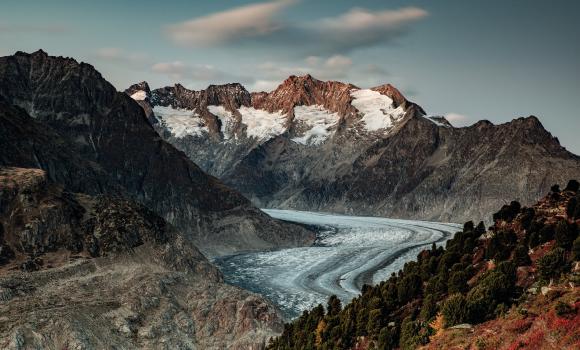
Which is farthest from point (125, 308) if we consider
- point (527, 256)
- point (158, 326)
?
point (527, 256)

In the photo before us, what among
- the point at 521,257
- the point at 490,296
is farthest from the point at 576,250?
the point at 490,296

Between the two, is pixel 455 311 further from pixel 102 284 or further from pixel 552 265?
pixel 102 284

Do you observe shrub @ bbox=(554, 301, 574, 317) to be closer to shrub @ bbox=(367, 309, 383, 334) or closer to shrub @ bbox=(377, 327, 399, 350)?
shrub @ bbox=(377, 327, 399, 350)

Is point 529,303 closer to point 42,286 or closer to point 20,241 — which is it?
point 42,286

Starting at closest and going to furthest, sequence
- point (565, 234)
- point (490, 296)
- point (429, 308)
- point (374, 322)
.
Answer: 1. point (490, 296)
2. point (565, 234)
3. point (429, 308)
4. point (374, 322)

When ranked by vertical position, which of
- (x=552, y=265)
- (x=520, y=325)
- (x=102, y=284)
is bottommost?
(x=102, y=284)

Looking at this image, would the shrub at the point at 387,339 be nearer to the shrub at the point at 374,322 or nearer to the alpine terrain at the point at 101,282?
the shrub at the point at 374,322

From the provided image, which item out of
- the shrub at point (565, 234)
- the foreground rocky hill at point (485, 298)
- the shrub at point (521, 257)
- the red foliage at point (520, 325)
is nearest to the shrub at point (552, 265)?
the foreground rocky hill at point (485, 298)
